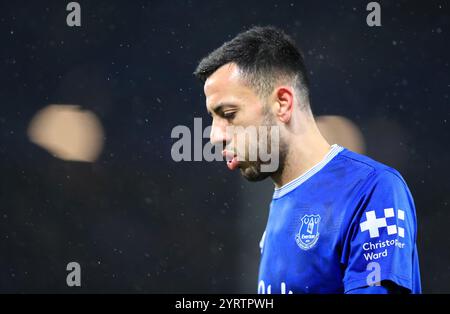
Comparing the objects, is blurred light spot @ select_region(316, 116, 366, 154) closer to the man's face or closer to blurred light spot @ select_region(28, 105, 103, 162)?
blurred light spot @ select_region(28, 105, 103, 162)

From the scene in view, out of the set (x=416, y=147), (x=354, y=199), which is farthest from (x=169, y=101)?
(x=354, y=199)

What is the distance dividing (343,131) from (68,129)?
2.23 meters

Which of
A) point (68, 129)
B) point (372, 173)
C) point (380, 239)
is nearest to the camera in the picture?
point (380, 239)

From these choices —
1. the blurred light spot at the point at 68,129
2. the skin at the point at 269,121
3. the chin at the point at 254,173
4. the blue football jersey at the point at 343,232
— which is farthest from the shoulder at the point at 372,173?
the blurred light spot at the point at 68,129

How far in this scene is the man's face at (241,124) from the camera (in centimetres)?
186

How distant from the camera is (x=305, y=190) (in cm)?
184

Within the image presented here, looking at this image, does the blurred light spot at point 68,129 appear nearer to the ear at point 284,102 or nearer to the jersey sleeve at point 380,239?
the ear at point 284,102

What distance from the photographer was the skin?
6.13 feet

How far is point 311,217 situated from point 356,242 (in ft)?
0.70

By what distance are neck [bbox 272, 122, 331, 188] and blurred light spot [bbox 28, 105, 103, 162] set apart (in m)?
3.57

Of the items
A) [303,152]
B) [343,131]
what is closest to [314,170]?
[303,152]

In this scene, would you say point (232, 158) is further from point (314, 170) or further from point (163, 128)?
point (163, 128)

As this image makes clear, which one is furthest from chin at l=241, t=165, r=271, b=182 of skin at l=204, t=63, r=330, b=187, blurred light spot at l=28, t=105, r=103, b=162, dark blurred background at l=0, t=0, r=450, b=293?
blurred light spot at l=28, t=105, r=103, b=162

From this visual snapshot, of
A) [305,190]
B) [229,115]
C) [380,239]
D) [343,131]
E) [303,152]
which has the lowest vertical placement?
[380,239]
